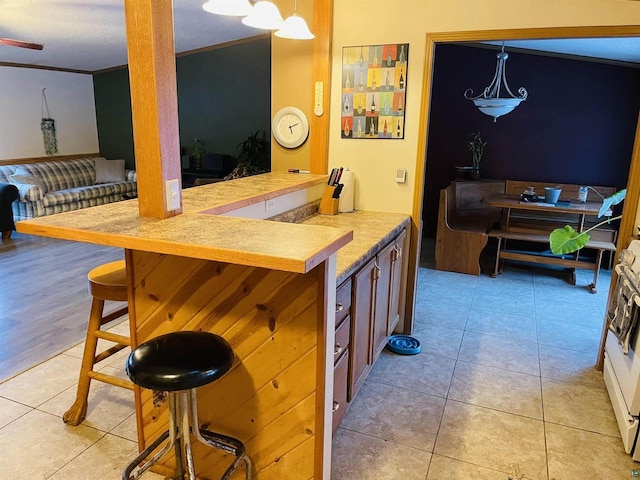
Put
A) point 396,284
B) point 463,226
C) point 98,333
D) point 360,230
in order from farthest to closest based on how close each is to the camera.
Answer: point 463,226 → point 396,284 → point 360,230 → point 98,333

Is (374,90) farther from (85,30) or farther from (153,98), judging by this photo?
(85,30)

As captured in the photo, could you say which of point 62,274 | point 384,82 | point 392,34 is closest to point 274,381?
point 384,82

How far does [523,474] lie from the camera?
2.07 m

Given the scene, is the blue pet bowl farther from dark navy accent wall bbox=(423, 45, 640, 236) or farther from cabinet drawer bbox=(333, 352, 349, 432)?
dark navy accent wall bbox=(423, 45, 640, 236)

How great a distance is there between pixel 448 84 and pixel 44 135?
20.7ft

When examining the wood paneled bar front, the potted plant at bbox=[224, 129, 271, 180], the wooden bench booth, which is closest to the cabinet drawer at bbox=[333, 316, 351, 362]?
the wood paneled bar front

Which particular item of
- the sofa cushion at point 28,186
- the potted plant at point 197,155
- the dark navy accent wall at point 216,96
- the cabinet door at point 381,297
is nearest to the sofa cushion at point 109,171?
the dark navy accent wall at point 216,96

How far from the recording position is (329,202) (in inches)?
126

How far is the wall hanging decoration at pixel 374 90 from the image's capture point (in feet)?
10.1

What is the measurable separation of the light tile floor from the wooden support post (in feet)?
4.07

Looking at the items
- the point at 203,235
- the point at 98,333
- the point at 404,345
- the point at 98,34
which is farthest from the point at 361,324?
the point at 98,34

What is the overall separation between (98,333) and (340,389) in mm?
1205

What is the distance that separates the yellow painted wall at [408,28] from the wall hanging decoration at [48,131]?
20.4ft

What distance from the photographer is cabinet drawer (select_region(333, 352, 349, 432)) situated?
210cm
